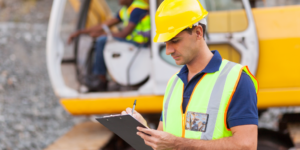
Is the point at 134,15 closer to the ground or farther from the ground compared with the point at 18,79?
farther from the ground

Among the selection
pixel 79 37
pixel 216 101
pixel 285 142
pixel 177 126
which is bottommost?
pixel 285 142

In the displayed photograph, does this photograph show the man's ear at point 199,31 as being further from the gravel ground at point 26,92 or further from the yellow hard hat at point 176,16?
the gravel ground at point 26,92

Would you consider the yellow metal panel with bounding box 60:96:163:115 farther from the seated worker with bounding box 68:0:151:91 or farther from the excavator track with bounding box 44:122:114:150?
the excavator track with bounding box 44:122:114:150

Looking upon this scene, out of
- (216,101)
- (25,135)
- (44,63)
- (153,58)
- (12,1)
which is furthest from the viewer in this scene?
(12,1)

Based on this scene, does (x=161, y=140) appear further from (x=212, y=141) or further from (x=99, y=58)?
(x=99, y=58)

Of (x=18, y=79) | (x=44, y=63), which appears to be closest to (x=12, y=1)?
(x=44, y=63)

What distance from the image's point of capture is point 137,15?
11.6 ft

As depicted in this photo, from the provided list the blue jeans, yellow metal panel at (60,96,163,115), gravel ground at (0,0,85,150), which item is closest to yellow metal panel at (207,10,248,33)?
yellow metal panel at (60,96,163,115)

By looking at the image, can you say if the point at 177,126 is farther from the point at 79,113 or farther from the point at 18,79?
the point at 18,79

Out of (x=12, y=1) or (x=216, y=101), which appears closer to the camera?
(x=216, y=101)

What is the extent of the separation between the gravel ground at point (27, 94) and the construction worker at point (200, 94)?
401 cm

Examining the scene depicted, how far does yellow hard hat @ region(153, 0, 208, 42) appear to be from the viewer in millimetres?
1351

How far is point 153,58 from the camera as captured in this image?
3283 mm

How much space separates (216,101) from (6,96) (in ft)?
23.7
